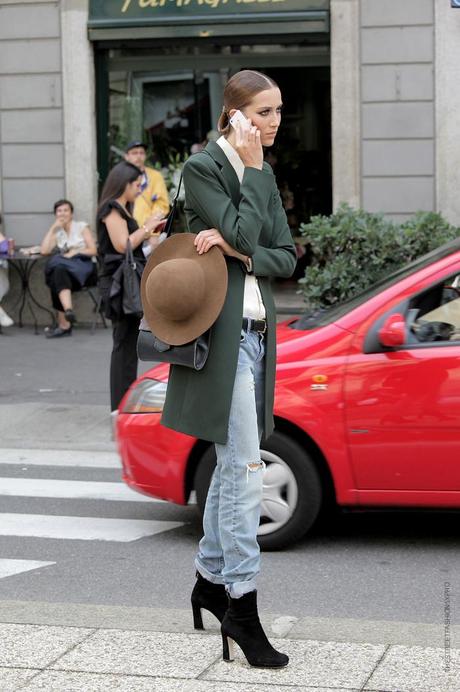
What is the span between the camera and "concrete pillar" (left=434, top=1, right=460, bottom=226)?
1389cm

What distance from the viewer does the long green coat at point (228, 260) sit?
4242 mm

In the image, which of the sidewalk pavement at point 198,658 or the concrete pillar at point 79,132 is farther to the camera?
the concrete pillar at point 79,132

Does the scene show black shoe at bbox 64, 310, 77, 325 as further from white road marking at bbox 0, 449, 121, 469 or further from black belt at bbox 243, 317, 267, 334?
black belt at bbox 243, 317, 267, 334

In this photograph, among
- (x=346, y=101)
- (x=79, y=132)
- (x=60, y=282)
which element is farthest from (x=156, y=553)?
(x=79, y=132)

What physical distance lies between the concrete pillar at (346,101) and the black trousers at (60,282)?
2.99 meters

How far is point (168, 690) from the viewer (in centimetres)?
399

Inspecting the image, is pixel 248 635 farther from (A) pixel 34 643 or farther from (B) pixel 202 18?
(B) pixel 202 18

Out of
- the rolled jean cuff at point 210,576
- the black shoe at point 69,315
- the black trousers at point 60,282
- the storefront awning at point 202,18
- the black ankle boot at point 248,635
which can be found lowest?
the black ankle boot at point 248,635

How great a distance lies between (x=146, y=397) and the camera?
257 inches

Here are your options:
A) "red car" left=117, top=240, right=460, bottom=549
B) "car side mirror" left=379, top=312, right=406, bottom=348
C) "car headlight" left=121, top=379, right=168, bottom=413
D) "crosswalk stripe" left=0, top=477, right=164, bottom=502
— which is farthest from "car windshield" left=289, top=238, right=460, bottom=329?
"crosswalk stripe" left=0, top=477, right=164, bottom=502

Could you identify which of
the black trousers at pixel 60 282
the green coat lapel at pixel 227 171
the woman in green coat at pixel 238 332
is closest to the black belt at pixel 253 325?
the woman in green coat at pixel 238 332

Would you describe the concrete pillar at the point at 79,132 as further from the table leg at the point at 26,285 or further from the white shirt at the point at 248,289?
the white shirt at the point at 248,289

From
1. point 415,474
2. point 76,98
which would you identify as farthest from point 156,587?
point 76,98

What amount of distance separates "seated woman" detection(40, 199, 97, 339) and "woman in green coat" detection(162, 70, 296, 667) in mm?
9925
